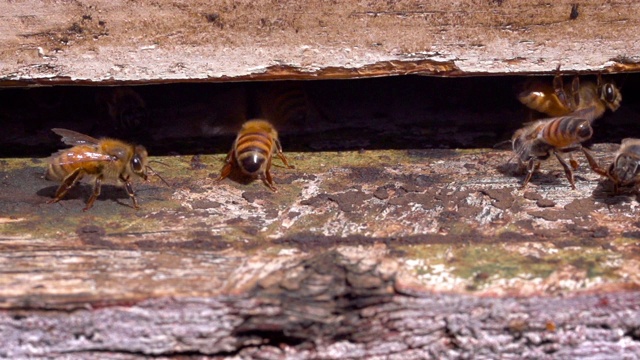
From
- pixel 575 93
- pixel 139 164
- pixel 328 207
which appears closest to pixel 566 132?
pixel 575 93

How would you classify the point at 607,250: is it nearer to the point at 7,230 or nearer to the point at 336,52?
the point at 336,52

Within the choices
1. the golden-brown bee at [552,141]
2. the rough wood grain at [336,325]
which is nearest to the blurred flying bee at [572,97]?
the golden-brown bee at [552,141]

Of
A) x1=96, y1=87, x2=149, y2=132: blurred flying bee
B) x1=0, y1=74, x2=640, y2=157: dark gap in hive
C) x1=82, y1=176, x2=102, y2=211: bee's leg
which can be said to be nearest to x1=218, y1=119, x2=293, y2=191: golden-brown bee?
x1=0, y1=74, x2=640, y2=157: dark gap in hive

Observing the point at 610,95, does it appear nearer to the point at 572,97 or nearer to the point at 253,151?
the point at 572,97

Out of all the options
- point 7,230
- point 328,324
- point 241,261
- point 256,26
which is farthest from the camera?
point 256,26

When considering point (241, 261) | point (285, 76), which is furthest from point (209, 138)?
point (241, 261)

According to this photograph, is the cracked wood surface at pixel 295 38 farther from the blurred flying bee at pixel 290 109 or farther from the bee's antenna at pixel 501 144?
the blurred flying bee at pixel 290 109
